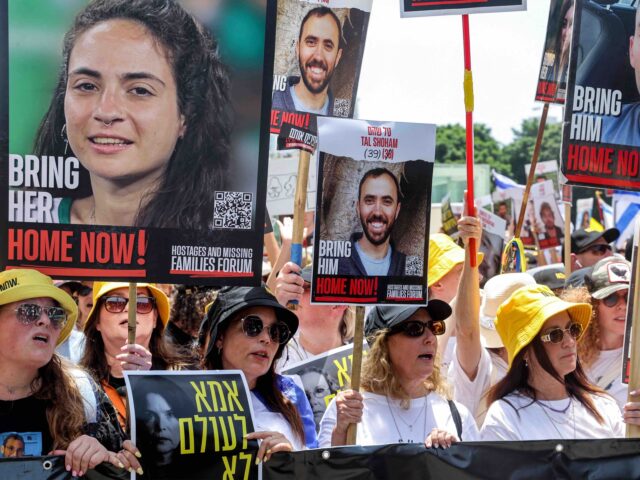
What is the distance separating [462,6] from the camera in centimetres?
481

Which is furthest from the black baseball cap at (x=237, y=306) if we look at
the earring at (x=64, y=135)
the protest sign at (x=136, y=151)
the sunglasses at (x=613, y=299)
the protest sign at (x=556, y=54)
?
the protest sign at (x=556, y=54)

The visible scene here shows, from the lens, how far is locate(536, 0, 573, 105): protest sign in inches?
264

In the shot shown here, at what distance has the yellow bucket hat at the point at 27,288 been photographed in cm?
360

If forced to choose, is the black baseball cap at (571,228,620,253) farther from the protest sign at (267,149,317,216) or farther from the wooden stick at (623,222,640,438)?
the wooden stick at (623,222,640,438)

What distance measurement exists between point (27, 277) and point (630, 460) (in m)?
2.48

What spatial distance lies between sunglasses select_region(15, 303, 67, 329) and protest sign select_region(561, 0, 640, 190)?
235 cm

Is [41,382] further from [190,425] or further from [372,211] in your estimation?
[372,211]

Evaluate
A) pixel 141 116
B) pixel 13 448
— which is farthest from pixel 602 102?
pixel 13 448

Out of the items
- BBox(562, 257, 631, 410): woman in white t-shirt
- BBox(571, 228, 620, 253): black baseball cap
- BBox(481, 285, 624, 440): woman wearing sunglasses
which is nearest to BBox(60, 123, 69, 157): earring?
BBox(481, 285, 624, 440): woman wearing sunglasses

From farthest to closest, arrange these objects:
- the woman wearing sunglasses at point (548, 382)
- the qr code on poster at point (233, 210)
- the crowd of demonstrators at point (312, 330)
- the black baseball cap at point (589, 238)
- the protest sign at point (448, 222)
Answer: the protest sign at point (448, 222), the black baseball cap at point (589, 238), the crowd of demonstrators at point (312, 330), the woman wearing sunglasses at point (548, 382), the qr code on poster at point (233, 210)

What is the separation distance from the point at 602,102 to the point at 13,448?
2992 mm

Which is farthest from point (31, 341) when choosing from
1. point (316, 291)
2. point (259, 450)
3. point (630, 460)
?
point (630, 460)

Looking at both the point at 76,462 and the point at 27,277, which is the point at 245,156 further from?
the point at 76,462

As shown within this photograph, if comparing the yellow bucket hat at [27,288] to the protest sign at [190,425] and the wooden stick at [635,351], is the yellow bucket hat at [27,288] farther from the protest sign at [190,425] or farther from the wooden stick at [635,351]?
the wooden stick at [635,351]
